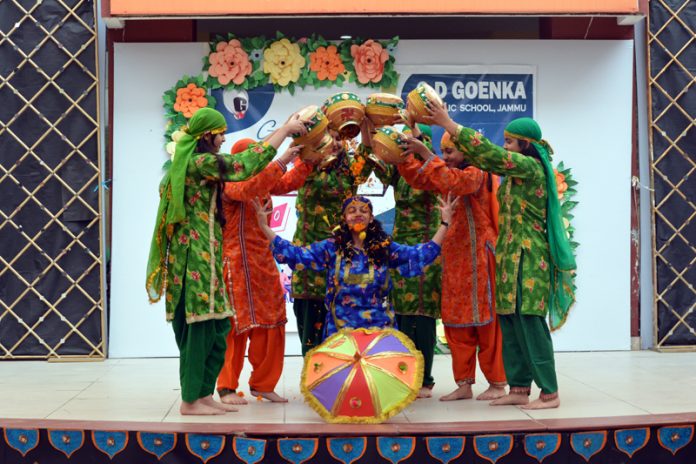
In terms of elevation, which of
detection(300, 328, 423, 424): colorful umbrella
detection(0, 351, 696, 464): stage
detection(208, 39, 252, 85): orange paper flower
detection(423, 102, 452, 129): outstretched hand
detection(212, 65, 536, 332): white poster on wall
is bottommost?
detection(0, 351, 696, 464): stage

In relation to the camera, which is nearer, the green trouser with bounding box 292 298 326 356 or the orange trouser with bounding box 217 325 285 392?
the orange trouser with bounding box 217 325 285 392

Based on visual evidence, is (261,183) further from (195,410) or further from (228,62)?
(228,62)

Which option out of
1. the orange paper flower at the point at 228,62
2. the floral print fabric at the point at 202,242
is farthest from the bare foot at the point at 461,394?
the orange paper flower at the point at 228,62

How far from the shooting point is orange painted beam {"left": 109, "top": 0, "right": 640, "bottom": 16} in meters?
6.09

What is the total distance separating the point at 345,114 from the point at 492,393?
5.10 feet

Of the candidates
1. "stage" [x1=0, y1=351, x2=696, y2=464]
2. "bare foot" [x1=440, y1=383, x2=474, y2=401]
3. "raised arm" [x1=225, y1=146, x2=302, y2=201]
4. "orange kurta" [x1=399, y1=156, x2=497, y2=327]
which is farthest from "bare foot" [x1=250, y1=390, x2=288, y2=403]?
"raised arm" [x1=225, y1=146, x2=302, y2=201]

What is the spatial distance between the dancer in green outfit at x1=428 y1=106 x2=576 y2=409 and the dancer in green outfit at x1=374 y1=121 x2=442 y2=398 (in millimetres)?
420

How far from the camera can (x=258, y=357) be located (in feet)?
15.3

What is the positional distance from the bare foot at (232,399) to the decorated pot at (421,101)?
160cm

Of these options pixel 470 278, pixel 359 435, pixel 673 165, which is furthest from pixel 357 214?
pixel 673 165

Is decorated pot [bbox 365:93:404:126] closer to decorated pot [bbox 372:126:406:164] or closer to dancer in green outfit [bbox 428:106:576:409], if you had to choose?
decorated pot [bbox 372:126:406:164]

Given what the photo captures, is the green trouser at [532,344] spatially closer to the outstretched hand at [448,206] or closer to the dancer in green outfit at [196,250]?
the outstretched hand at [448,206]

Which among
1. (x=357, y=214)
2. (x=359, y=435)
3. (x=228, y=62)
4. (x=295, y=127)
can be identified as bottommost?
(x=359, y=435)

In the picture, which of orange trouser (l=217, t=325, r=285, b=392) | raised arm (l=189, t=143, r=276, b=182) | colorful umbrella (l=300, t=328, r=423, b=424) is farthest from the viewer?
orange trouser (l=217, t=325, r=285, b=392)
